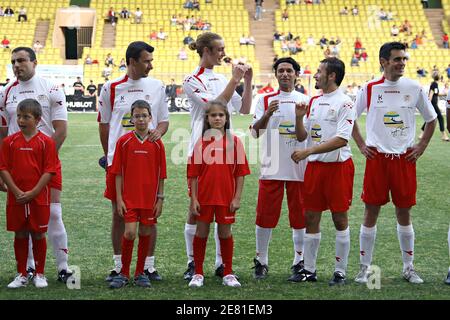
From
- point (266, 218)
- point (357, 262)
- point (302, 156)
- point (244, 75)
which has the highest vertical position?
point (244, 75)

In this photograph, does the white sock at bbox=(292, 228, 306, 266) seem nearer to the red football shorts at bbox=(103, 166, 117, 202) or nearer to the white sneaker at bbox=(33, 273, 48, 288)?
the red football shorts at bbox=(103, 166, 117, 202)

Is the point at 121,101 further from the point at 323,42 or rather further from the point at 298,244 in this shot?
the point at 323,42

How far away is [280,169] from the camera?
6957 mm

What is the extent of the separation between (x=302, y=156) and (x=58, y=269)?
7.36 feet

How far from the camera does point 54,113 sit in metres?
6.76

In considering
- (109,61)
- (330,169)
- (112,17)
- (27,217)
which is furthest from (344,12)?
(27,217)

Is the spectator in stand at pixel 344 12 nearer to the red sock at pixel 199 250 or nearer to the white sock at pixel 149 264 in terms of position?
the white sock at pixel 149 264

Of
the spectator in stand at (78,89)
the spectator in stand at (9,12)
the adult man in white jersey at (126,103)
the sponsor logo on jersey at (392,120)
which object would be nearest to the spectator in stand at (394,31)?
the spectator in stand at (78,89)

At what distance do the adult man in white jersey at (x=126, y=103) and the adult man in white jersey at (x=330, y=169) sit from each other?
1244 millimetres

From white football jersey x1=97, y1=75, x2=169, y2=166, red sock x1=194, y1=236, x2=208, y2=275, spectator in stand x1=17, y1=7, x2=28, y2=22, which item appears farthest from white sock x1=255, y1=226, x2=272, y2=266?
spectator in stand x1=17, y1=7, x2=28, y2=22
